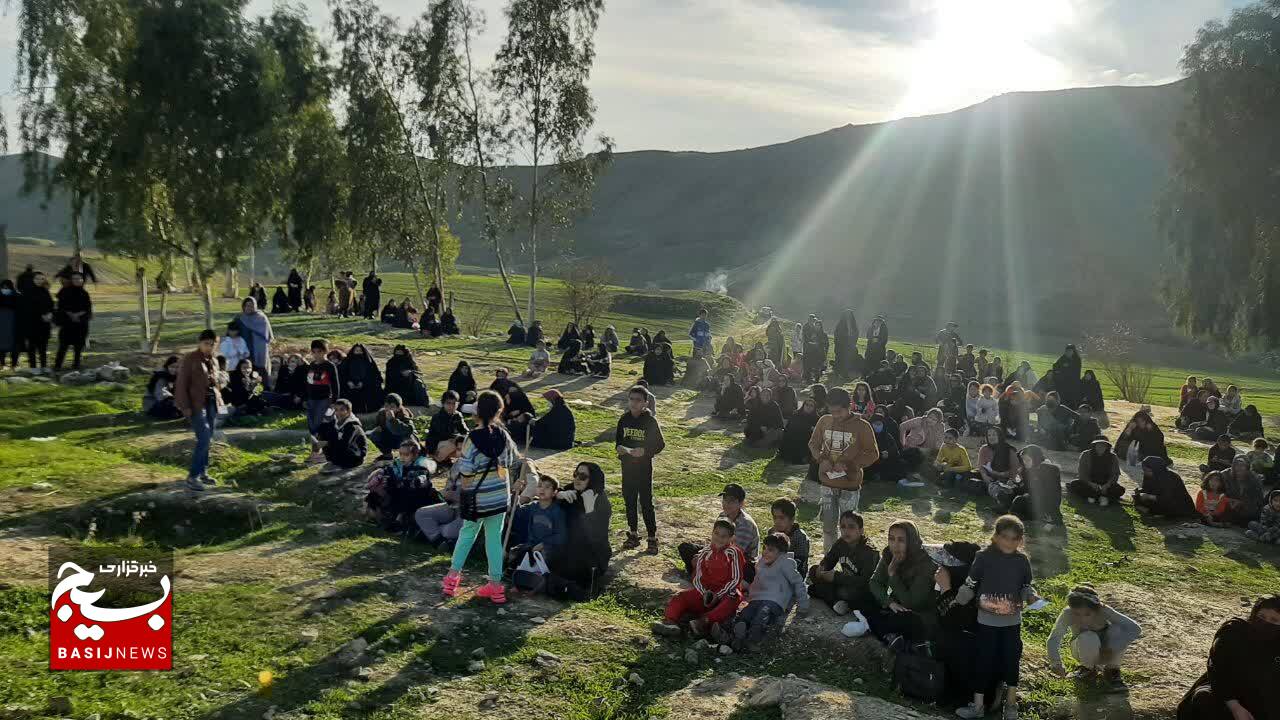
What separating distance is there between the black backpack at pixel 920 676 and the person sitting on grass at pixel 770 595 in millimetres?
1236

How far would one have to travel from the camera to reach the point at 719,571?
8.02 metres

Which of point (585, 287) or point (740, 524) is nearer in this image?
point (740, 524)

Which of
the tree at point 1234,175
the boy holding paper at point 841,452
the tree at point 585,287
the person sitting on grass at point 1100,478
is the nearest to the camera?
the boy holding paper at point 841,452

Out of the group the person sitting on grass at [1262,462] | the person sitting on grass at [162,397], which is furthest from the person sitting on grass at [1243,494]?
the person sitting on grass at [162,397]

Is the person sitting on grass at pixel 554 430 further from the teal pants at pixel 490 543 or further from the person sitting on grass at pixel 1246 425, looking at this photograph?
the person sitting on grass at pixel 1246 425

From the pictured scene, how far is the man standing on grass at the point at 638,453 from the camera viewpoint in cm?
965

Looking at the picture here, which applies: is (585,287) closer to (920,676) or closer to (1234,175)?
(1234,175)

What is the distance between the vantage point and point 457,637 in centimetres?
725

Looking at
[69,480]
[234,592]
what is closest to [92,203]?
[69,480]

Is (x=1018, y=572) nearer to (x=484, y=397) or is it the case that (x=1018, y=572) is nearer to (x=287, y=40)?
(x=484, y=397)

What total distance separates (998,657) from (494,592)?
4583 mm

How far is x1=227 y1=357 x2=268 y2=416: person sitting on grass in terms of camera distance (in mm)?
15016

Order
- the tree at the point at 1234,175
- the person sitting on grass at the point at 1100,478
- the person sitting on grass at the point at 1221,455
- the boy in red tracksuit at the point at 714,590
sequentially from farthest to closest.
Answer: the tree at the point at 1234,175 → the person sitting on grass at the point at 1221,455 → the person sitting on grass at the point at 1100,478 → the boy in red tracksuit at the point at 714,590

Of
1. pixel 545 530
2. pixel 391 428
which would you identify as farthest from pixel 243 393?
pixel 545 530
